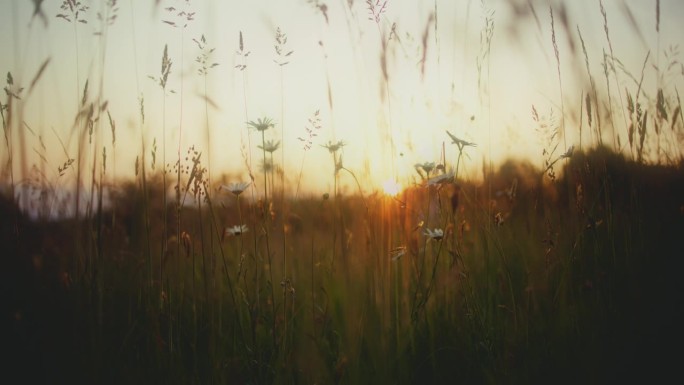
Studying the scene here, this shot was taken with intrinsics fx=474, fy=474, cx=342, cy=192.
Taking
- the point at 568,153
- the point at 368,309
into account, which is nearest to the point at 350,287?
the point at 368,309

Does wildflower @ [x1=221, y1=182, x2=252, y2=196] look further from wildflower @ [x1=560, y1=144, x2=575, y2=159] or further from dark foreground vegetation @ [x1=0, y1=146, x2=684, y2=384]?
wildflower @ [x1=560, y1=144, x2=575, y2=159]

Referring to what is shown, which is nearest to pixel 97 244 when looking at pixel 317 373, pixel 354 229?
pixel 317 373

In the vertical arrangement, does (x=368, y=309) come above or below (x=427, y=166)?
below

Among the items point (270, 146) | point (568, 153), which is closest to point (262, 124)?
point (270, 146)

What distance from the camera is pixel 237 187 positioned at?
159 centimetres

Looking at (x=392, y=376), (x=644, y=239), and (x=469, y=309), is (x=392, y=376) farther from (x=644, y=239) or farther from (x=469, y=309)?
(x=644, y=239)

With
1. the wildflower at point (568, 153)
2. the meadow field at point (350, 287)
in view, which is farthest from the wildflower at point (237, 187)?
the wildflower at point (568, 153)

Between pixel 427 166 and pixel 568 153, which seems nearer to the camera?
pixel 427 166

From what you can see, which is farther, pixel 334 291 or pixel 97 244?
pixel 334 291

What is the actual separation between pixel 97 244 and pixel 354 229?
2.63ft

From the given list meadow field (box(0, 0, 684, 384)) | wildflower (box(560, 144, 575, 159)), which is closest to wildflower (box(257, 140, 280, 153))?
meadow field (box(0, 0, 684, 384))

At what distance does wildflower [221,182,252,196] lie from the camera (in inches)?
60.3

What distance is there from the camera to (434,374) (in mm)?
1177

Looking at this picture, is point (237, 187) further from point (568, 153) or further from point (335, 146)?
point (568, 153)
